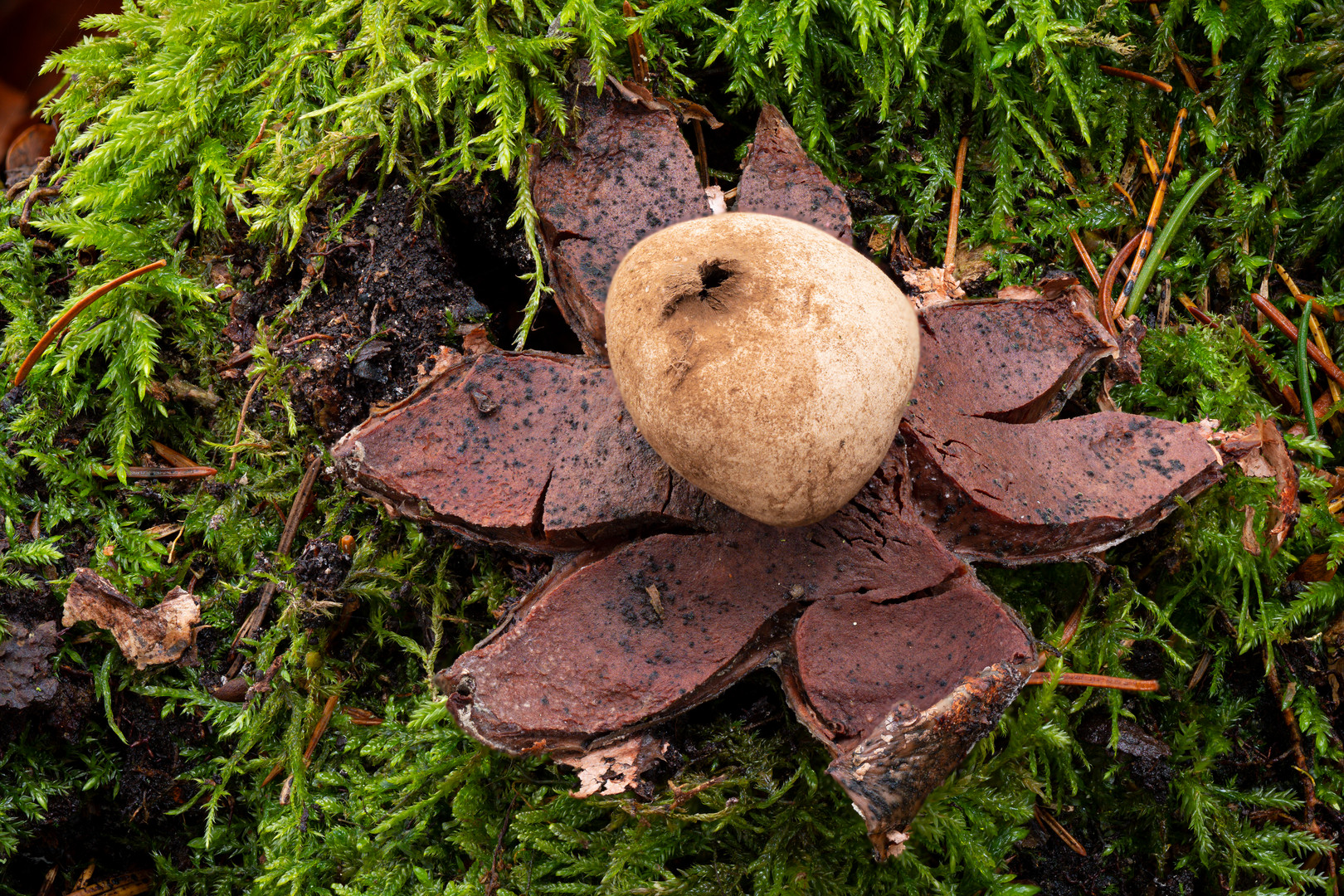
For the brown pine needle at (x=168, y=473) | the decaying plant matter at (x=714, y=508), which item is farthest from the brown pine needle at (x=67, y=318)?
the decaying plant matter at (x=714, y=508)

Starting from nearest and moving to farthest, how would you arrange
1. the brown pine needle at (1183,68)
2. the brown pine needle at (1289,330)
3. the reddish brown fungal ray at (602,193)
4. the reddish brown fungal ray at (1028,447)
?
the reddish brown fungal ray at (1028,447) < the reddish brown fungal ray at (602,193) < the brown pine needle at (1289,330) < the brown pine needle at (1183,68)

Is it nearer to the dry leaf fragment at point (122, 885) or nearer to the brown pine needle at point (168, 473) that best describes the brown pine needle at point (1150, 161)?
the brown pine needle at point (168, 473)

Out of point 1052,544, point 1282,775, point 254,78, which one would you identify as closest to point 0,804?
point 254,78

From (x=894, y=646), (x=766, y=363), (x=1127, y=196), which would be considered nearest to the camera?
(x=766, y=363)

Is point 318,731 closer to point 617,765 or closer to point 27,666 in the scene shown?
point 27,666

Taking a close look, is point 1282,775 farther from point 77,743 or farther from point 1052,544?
point 77,743

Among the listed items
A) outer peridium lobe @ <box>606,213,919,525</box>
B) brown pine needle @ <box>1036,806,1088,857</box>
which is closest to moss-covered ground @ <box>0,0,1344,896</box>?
brown pine needle @ <box>1036,806,1088,857</box>

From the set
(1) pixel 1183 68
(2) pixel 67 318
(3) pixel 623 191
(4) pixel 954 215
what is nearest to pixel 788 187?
(3) pixel 623 191
